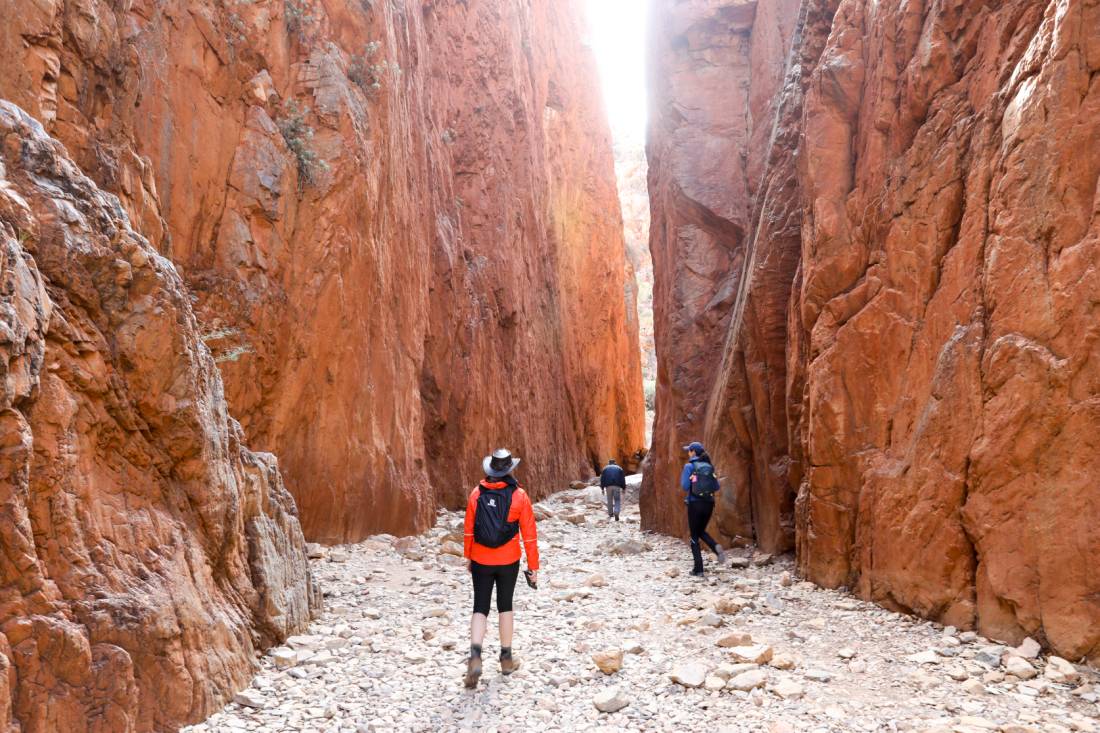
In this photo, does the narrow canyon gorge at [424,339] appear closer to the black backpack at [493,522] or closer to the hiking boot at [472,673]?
the hiking boot at [472,673]

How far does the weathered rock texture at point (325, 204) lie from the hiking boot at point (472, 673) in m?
5.50

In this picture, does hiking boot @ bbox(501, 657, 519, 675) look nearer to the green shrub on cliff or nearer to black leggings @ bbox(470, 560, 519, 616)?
black leggings @ bbox(470, 560, 519, 616)

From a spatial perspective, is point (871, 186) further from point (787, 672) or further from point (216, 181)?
point (216, 181)

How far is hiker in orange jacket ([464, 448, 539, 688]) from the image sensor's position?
6230 mm

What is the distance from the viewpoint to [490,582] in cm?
628

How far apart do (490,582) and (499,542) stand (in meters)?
0.35

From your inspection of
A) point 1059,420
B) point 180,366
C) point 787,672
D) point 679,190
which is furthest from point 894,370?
point 679,190

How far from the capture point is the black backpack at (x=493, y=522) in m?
6.22

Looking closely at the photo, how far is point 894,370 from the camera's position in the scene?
8227 millimetres

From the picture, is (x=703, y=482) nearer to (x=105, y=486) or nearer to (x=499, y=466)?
(x=499, y=466)

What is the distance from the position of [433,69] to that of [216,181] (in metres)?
11.4

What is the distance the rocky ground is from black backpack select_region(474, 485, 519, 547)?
3.58 feet

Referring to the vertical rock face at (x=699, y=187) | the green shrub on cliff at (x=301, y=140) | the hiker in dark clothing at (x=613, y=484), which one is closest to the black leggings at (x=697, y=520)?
the vertical rock face at (x=699, y=187)

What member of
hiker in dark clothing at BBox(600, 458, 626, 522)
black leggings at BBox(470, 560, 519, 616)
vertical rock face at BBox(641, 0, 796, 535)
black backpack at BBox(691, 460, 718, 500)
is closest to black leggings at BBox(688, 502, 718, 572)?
black backpack at BBox(691, 460, 718, 500)
